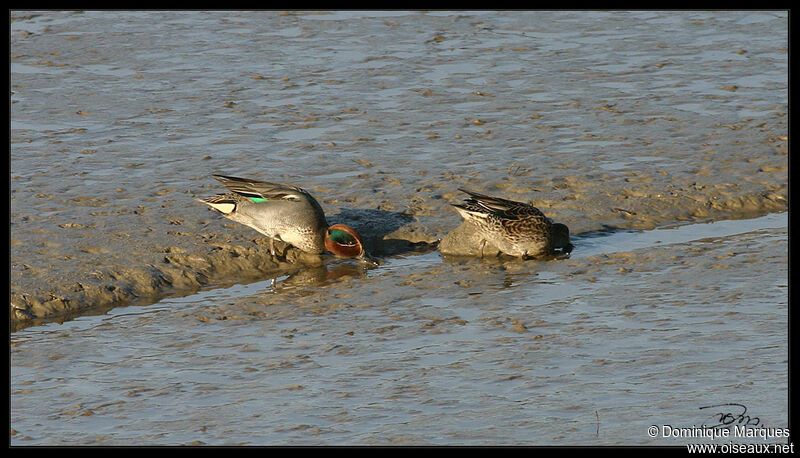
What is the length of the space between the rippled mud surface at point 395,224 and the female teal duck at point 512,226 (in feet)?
0.48

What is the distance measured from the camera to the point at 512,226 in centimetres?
968

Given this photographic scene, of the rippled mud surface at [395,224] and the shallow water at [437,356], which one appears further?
the rippled mud surface at [395,224]

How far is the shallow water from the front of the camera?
6.55 m

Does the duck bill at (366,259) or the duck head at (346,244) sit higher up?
the duck head at (346,244)

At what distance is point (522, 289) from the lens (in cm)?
909

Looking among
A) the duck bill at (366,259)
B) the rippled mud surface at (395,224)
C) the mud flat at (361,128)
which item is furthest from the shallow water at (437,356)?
the mud flat at (361,128)

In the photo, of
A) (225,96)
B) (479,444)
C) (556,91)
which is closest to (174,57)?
(225,96)

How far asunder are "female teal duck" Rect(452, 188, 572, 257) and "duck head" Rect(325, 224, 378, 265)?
2.57 ft

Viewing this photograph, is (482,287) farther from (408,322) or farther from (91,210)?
(91,210)

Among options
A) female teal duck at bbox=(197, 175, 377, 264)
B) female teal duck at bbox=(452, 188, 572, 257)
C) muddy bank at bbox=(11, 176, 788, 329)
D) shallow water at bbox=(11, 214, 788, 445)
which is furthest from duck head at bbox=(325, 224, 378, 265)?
female teal duck at bbox=(452, 188, 572, 257)

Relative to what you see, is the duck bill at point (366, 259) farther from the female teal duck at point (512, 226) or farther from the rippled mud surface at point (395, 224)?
the female teal duck at point (512, 226)
